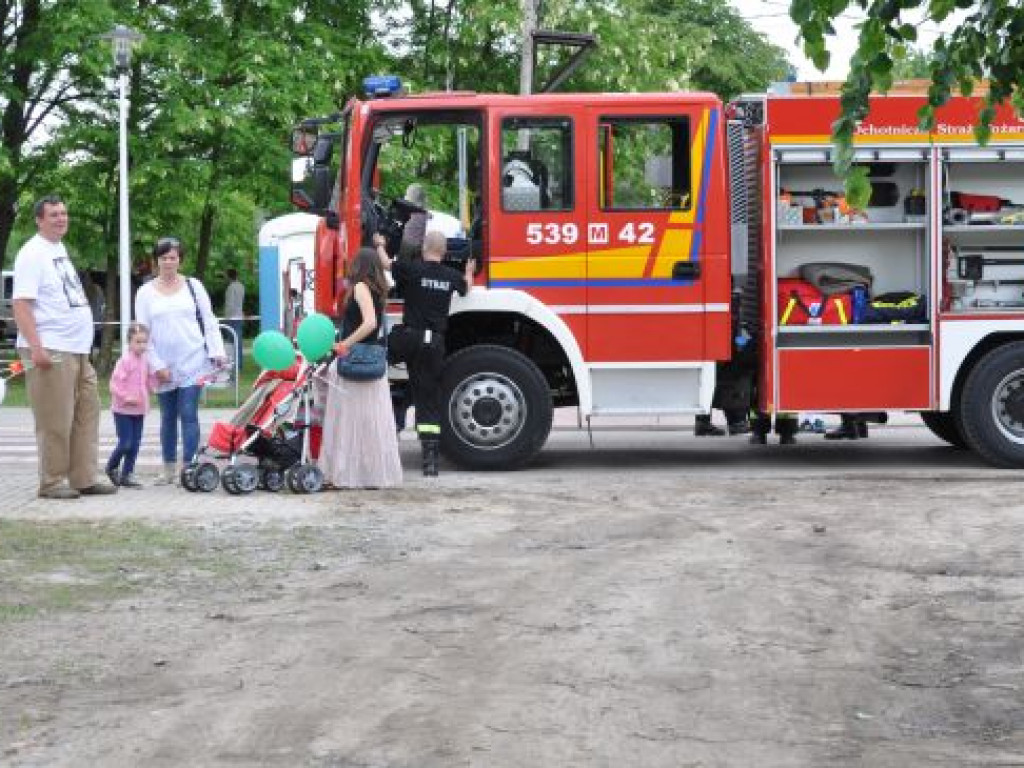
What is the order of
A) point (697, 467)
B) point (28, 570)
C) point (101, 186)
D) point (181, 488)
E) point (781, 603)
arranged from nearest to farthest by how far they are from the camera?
point (781, 603) → point (28, 570) → point (181, 488) → point (697, 467) → point (101, 186)

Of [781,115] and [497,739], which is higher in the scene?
[781,115]

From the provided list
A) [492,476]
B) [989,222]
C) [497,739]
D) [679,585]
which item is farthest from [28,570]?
[989,222]

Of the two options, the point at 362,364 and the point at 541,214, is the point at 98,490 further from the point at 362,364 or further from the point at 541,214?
the point at 541,214

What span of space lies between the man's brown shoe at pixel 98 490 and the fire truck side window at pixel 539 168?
11.9ft

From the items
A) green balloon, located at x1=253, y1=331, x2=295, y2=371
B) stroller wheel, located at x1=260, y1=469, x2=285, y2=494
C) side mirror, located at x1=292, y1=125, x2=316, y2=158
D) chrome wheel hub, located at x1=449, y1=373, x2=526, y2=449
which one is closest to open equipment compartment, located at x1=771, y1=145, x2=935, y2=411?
chrome wheel hub, located at x1=449, y1=373, x2=526, y2=449

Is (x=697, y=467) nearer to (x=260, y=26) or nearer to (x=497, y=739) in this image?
(x=497, y=739)

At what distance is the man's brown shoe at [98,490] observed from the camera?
12984 mm

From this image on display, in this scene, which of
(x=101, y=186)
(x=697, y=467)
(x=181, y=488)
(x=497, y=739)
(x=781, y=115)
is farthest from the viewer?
(x=101, y=186)

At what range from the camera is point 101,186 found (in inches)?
1266

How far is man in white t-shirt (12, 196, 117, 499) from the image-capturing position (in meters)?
12.2

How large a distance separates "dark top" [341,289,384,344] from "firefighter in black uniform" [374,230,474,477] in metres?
0.34

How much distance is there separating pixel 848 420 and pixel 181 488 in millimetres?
5472

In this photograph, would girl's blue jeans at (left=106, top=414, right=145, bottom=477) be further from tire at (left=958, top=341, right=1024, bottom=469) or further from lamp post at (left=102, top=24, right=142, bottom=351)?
lamp post at (left=102, top=24, right=142, bottom=351)

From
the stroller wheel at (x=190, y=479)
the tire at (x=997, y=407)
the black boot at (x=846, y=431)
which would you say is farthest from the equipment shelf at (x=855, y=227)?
the stroller wheel at (x=190, y=479)
